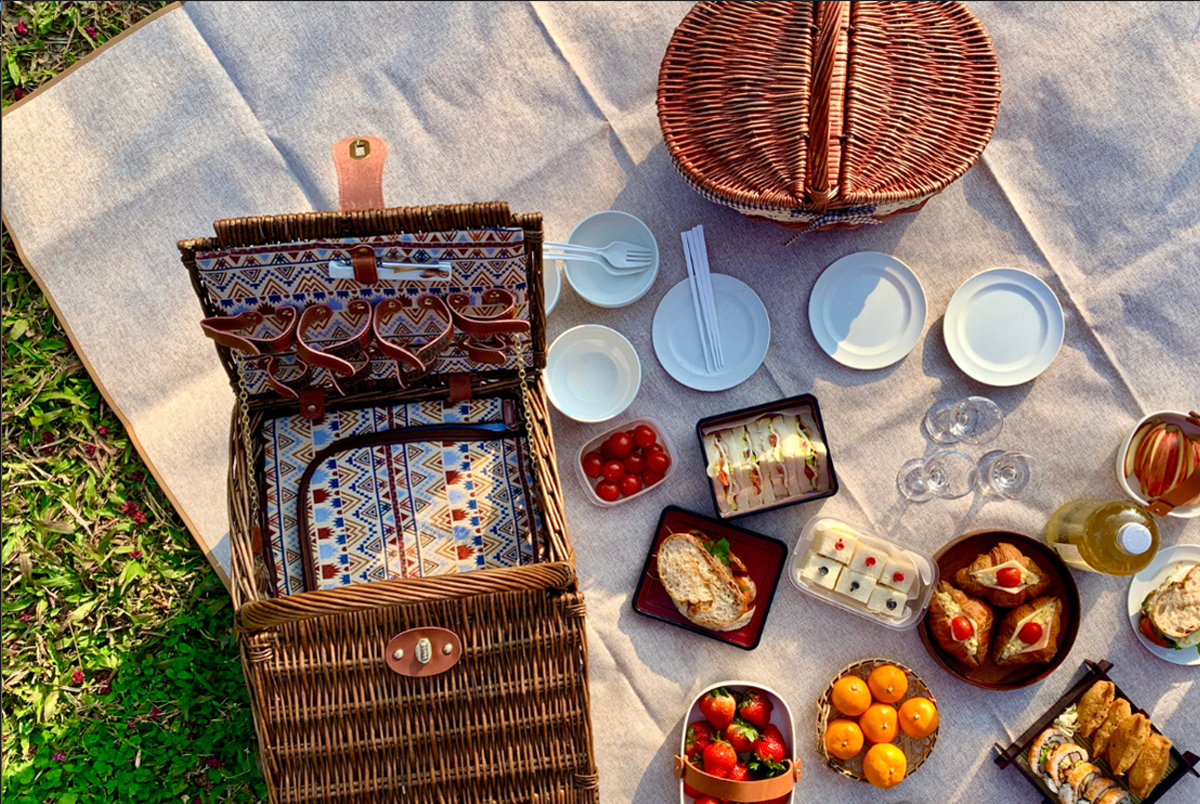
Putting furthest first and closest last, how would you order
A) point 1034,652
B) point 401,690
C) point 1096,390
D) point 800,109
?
1. point 1096,390
2. point 1034,652
3. point 800,109
4. point 401,690

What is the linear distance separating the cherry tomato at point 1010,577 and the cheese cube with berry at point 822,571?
384 mm

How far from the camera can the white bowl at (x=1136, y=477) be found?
210 centimetres

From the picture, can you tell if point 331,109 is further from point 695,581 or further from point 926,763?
point 926,763

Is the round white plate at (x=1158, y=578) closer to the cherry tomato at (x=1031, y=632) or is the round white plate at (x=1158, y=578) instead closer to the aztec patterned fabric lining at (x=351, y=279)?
the cherry tomato at (x=1031, y=632)

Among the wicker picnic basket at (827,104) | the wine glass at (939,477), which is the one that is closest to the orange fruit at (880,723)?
the wine glass at (939,477)

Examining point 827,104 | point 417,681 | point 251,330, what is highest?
point 251,330

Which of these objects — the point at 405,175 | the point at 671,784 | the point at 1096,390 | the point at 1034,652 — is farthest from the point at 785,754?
the point at 405,175

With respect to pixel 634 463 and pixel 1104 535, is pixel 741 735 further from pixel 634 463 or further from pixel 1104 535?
pixel 1104 535

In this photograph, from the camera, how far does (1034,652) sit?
6.58 ft

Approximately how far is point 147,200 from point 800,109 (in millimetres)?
1732

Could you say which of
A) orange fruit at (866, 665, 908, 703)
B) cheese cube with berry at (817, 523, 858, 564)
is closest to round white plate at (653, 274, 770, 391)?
cheese cube with berry at (817, 523, 858, 564)

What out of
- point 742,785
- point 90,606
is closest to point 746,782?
point 742,785

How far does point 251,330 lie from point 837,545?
1.47m

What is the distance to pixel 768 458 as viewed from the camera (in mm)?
2064
